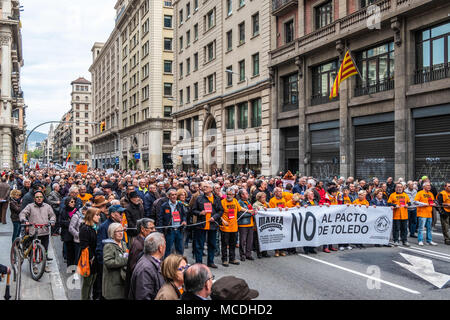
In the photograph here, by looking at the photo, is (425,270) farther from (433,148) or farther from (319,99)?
(319,99)

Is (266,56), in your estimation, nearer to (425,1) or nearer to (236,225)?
(425,1)

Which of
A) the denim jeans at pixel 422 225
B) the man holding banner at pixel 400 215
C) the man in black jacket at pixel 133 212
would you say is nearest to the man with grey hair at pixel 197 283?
the man in black jacket at pixel 133 212

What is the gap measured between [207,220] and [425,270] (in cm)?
479

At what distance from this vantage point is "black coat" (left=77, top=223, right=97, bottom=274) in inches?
251

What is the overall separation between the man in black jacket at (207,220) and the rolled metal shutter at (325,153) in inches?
646

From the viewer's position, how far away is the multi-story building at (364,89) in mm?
19203

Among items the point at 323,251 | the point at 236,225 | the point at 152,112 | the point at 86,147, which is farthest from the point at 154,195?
the point at 86,147

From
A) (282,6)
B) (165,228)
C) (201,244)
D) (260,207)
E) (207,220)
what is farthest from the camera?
(282,6)

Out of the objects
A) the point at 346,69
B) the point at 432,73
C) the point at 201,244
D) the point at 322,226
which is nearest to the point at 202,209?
the point at 201,244

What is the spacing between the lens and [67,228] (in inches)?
365

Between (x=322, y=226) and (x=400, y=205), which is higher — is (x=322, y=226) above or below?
below

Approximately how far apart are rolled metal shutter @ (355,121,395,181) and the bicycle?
1740 centimetres

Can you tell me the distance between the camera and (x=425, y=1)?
1877 centimetres
